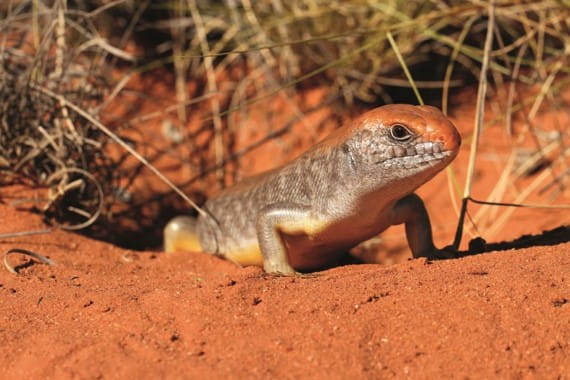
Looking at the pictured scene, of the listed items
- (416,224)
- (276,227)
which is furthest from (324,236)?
(416,224)

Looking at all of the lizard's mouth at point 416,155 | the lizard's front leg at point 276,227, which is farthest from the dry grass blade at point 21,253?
the lizard's mouth at point 416,155

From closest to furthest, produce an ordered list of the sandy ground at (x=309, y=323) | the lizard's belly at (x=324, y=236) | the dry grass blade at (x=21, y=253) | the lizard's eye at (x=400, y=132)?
the sandy ground at (x=309, y=323), the lizard's eye at (x=400, y=132), the dry grass blade at (x=21, y=253), the lizard's belly at (x=324, y=236)

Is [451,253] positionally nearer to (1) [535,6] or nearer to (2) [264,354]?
(2) [264,354]

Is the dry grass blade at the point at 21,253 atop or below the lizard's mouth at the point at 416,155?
below

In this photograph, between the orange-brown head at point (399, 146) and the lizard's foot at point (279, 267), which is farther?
the lizard's foot at point (279, 267)

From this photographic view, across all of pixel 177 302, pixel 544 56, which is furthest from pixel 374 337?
pixel 544 56

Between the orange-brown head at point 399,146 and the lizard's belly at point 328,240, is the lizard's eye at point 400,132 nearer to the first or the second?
the orange-brown head at point 399,146

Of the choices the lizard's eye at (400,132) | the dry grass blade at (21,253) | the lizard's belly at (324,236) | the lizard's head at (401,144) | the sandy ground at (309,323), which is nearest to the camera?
the sandy ground at (309,323)

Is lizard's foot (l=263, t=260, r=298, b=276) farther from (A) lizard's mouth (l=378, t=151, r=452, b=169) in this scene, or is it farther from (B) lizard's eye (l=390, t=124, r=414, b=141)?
(B) lizard's eye (l=390, t=124, r=414, b=141)

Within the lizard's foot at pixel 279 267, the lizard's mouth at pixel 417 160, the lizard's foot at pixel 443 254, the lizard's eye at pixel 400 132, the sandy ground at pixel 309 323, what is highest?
the lizard's eye at pixel 400 132
